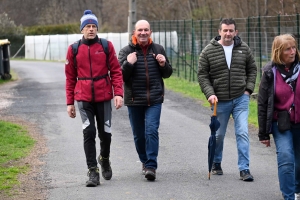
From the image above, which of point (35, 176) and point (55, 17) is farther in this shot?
point (55, 17)

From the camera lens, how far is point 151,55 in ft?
27.1

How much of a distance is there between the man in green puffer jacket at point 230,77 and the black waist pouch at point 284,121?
1.64 meters

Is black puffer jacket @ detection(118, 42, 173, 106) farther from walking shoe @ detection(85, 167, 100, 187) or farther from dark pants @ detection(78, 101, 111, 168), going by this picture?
walking shoe @ detection(85, 167, 100, 187)

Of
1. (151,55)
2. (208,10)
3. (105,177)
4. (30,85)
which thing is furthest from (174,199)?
(208,10)

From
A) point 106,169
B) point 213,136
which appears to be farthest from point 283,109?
point 106,169

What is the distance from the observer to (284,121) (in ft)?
21.6

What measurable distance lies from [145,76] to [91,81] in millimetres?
677

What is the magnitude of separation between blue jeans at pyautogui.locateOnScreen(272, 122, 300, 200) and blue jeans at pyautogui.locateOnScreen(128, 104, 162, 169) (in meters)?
1.96

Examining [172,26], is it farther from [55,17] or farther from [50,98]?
[55,17]

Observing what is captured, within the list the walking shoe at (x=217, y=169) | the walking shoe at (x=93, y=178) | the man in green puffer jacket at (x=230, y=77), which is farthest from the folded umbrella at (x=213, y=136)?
the walking shoe at (x=93, y=178)

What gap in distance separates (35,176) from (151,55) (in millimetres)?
2029

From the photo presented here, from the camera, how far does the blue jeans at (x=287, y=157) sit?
6.54m

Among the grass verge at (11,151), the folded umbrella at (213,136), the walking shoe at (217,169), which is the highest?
the folded umbrella at (213,136)

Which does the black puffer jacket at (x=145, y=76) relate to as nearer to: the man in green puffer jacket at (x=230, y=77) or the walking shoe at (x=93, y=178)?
the man in green puffer jacket at (x=230, y=77)
